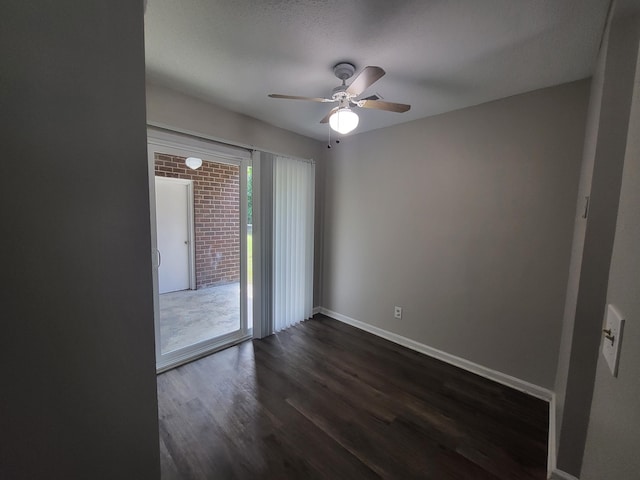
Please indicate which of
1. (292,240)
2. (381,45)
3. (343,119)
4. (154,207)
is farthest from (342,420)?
(381,45)

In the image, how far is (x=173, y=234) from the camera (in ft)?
13.3

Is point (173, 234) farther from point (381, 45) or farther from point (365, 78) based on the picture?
point (381, 45)

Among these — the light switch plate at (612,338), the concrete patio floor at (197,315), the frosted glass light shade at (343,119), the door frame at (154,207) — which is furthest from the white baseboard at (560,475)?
the concrete patio floor at (197,315)

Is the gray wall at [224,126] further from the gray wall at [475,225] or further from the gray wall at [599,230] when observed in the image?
the gray wall at [599,230]

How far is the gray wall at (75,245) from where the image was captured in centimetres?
50

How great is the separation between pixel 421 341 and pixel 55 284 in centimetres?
298

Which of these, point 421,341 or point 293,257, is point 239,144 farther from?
point 421,341

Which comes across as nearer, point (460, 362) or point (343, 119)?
point (343, 119)

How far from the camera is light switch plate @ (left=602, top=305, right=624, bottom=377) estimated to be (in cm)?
64

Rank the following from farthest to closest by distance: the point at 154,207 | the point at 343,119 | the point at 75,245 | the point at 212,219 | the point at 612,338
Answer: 1. the point at 212,219
2. the point at 154,207
3. the point at 343,119
4. the point at 612,338
5. the point at 75,245

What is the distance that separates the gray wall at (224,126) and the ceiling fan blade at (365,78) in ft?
4.71

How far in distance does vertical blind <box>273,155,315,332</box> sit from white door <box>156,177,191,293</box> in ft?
5.99

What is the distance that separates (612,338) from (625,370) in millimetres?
113

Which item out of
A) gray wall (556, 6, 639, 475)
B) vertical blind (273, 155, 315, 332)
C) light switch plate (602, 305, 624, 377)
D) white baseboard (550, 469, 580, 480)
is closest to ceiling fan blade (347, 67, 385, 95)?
gray wall (556, 6, 639, 475)
